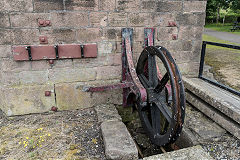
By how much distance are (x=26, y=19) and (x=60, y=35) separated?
515 mm

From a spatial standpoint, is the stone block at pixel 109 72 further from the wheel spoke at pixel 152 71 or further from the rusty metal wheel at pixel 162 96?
the wheel spoke at pixel 152 71

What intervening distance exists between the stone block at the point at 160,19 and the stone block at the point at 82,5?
0.98m

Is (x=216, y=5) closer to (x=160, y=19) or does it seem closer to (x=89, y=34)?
(x=160, y=19)

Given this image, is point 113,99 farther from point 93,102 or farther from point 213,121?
point 213,121

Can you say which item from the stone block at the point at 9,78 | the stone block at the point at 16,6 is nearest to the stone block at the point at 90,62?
the stone block at the point at 9,78

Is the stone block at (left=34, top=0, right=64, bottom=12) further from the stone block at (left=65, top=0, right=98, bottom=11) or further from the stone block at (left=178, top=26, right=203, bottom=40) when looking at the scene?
the stone block at (left=178, top=26, right=203, bottom=40)

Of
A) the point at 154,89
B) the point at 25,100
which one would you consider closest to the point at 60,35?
the point at 25,100

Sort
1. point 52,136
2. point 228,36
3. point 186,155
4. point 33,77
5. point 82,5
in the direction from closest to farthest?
point 186,155 → point 52,136 → point 82,5 → point 33,77 → point 228,36

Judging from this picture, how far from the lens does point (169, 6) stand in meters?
3.56

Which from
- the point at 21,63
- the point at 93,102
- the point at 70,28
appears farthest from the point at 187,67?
the point at 21,63

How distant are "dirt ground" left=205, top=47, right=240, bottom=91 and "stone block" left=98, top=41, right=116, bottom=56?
7.04 feet

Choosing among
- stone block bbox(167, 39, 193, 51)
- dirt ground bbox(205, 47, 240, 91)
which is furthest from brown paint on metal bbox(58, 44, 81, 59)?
dirt ground bbox(205, 47, 240, 91)

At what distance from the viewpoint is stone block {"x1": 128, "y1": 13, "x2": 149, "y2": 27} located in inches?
135

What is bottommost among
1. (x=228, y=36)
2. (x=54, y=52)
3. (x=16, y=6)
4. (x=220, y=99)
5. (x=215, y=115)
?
(x=215, y=115)
